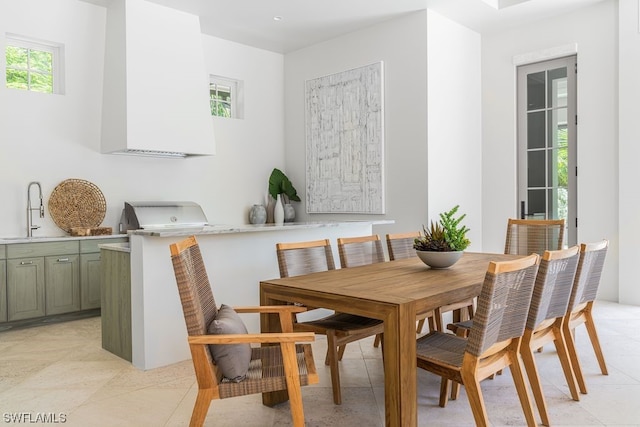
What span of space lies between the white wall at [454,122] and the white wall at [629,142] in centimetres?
152

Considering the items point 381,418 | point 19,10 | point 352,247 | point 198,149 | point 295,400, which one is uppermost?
point 19,10

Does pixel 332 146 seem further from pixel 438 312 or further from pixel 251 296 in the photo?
pixel 438 312

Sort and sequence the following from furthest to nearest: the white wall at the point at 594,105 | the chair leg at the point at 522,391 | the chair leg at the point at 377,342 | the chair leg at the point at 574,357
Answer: the white wall at the point at 594,105 → the chair leg at the point at 377,342 → the chair leg at the point at 574,357 → the chair leg at the point at 522,391

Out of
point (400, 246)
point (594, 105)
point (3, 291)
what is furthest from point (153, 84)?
point (594, 105)

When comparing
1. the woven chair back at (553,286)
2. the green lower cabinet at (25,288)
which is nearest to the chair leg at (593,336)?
the woven chair back at (553,286)

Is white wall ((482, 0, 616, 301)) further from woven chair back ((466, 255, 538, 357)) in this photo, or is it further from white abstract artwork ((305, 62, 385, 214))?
woven chair back ((466, 255, 538, 357))

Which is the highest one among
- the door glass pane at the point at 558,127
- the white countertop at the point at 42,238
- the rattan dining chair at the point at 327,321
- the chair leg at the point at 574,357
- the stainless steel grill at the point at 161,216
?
the door glass pane at the point at 558,127

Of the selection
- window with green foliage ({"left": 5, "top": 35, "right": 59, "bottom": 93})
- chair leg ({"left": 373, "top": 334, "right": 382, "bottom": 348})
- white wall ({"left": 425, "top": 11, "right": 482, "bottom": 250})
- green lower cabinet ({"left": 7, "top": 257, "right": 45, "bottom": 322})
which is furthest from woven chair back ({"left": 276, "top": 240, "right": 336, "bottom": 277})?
window with green foliage ({"left": 5, "top": 35, "right": 59, "bottom": 93})

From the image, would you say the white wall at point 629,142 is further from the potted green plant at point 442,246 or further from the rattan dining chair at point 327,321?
the rattan dining chair at point 327,321

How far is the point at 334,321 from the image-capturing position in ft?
9.38

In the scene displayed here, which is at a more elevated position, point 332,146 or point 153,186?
point 332,146

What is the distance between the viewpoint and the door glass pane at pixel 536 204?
18.5ft

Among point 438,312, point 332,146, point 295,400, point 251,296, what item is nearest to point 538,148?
point 332,146

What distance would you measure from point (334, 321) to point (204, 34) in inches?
173
